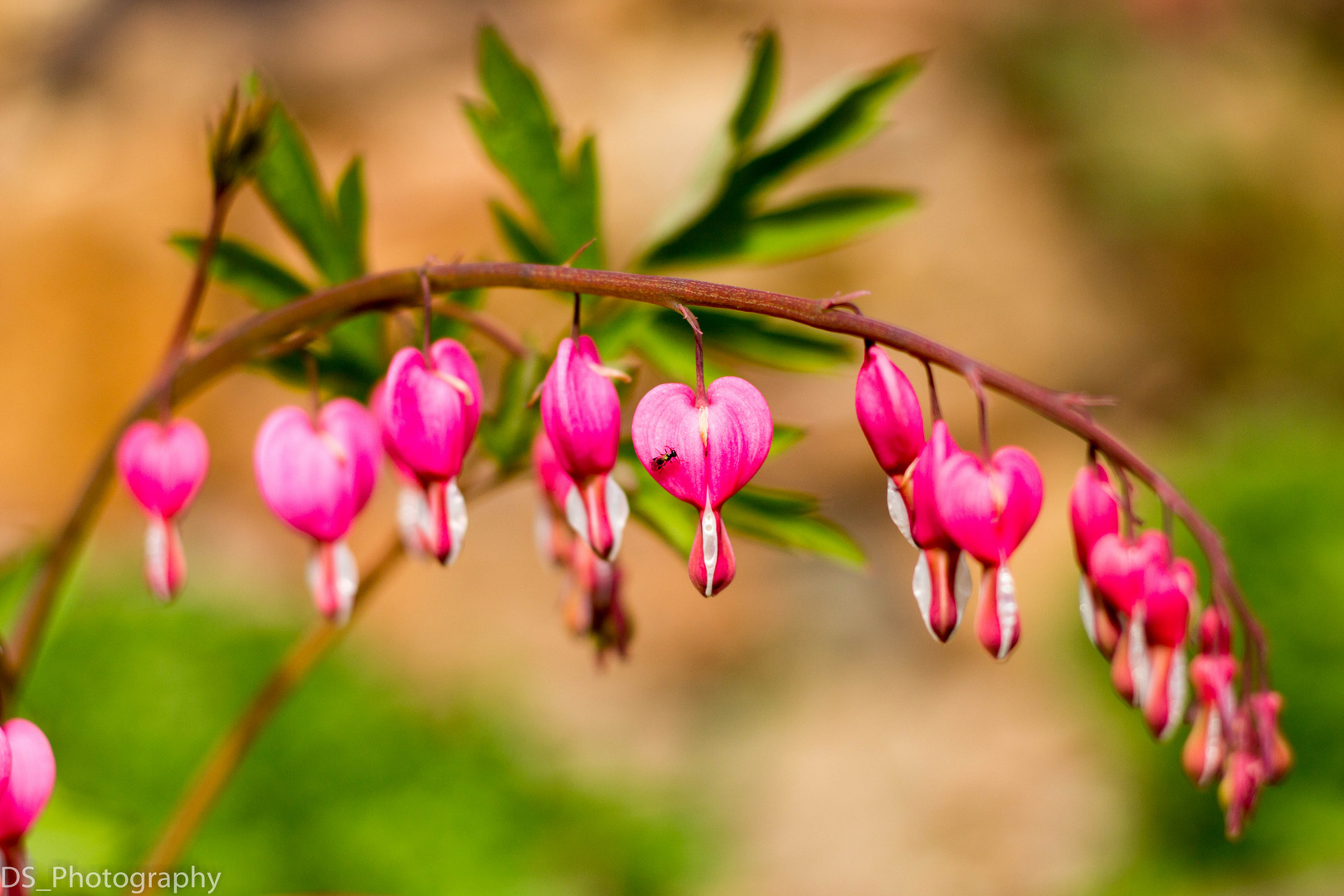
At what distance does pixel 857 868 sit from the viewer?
4238 millimetres

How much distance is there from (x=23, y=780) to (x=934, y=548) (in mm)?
524

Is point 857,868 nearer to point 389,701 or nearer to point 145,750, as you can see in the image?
point 389,701

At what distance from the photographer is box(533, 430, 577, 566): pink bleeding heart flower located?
753 millimetres

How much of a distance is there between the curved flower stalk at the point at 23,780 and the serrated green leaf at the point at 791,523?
1.63 feet

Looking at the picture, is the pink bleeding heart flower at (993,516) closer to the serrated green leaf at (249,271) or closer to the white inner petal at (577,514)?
the white inner petal at (577,514)

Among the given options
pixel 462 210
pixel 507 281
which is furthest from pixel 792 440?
pixel 462 210

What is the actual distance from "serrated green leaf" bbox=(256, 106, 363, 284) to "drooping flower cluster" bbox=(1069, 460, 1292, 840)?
0.65 metres

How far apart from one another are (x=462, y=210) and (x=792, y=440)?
13.0 feet

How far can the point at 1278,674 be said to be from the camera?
2.67m

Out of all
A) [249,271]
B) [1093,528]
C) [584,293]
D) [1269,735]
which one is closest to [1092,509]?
[1093,528]

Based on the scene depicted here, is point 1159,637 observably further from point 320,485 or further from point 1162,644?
point 320,485

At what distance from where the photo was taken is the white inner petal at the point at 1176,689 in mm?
601

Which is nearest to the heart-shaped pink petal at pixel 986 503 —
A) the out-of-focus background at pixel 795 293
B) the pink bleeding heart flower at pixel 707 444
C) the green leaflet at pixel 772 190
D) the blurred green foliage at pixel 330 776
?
the pink bleeding heart flower at pixel 707 444

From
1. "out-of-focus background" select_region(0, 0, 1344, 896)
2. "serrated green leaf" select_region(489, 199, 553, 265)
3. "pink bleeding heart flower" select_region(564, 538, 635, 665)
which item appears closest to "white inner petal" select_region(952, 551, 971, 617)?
"pink bleeding heart flower" select_region(564, 538, 635, 665)
